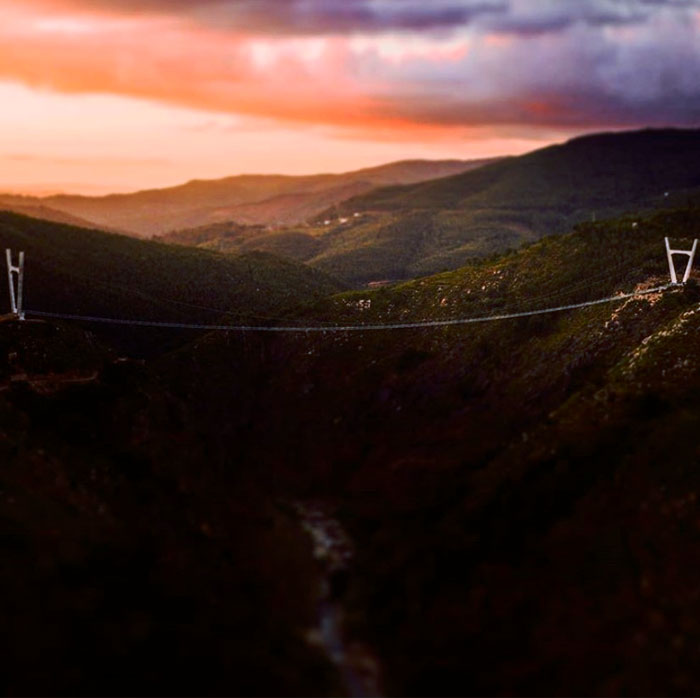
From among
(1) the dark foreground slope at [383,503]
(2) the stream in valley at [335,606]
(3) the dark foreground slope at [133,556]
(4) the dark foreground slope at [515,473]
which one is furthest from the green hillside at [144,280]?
(2) the stream in valley at [335,606]

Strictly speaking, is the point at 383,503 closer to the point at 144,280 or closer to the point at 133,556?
the point at 133,556

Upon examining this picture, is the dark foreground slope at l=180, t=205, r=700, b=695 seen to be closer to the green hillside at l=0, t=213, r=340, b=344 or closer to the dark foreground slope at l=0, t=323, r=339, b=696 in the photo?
the dark foreground slope at l=0, t=323, r=339, b=696

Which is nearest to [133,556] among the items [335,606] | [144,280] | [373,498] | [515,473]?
[335,606]

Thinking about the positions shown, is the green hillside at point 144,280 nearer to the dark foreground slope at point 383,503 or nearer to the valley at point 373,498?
the valley at point 373,498

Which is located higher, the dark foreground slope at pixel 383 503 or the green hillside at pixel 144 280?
the green hillside at pixel 144 280

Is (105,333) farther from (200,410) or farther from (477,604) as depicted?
(477,604)

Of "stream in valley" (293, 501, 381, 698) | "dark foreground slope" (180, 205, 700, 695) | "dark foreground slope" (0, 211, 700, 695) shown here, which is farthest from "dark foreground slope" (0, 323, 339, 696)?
"dark foreground slope" (180, 205, 700, 695)
